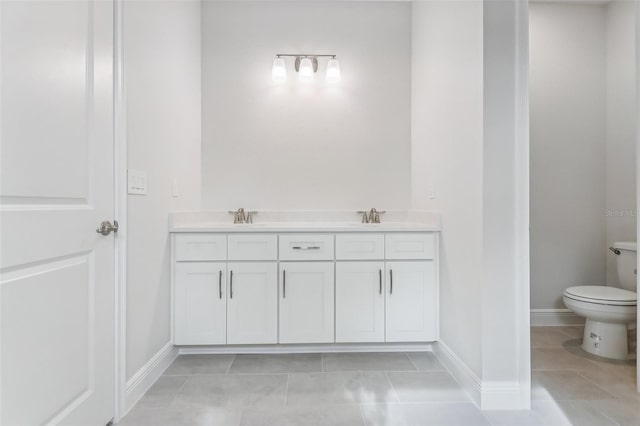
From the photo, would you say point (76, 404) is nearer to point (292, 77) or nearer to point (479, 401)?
point (479, 401)

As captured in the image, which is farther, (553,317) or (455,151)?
(553,317)

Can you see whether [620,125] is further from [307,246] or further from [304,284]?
[304,284]

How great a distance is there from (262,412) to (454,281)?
126 centimetres

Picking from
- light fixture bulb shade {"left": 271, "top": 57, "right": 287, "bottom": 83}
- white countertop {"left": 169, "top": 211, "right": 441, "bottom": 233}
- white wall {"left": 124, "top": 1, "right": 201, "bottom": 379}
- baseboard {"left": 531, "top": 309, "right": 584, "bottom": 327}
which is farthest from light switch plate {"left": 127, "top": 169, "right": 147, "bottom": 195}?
baseboard {"left": 531, "top": 309, "right": 584, "bottom": 327}

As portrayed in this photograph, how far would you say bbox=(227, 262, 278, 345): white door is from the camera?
2182 mm

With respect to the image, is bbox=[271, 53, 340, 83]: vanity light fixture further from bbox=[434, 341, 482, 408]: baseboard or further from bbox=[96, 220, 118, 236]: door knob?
bbox=[434, 341, 482, 408]: baseboard

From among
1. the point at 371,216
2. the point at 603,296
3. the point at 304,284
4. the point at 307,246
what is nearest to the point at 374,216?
the point at 371,216

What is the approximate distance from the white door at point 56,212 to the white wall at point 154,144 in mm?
173

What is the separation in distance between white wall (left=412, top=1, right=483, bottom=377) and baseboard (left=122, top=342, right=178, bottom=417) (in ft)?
5.58

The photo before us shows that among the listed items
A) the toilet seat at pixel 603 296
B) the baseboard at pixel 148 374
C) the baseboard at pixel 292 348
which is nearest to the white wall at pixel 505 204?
the baseboard at pixel 292 348

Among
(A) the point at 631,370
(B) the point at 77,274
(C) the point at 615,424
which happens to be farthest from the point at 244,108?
(A) the point at 631,370

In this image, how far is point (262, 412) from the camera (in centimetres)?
160

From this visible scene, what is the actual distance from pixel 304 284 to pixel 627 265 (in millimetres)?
2291

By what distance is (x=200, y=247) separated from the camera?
7.20ft
